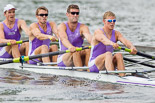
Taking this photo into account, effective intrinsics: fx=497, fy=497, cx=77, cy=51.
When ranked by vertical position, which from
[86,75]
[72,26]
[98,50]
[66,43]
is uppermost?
[72,26]

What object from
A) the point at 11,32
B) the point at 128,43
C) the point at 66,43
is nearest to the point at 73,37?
the point at 66,43

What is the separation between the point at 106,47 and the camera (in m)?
11.5

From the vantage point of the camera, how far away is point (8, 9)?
14.3 metres

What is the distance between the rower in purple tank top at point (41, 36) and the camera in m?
13.3

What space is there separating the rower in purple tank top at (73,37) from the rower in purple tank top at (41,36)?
2.49 feet

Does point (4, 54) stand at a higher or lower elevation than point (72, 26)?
lower

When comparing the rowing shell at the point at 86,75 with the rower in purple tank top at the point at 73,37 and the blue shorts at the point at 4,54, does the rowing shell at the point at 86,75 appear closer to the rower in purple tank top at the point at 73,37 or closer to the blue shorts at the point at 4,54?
the rower in purple tank top at the point at 73,37

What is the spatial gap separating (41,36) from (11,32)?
1575 millimetres

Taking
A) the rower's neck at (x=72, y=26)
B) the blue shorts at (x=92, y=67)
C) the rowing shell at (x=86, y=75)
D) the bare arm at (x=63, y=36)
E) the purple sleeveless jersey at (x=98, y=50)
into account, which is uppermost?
the rower's neck at (x=72, y=26)

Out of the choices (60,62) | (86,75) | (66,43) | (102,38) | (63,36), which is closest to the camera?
(102,38)

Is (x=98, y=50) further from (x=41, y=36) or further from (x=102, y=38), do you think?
(x=41, y=36)

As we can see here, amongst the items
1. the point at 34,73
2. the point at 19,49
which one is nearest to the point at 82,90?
the point at 34,73

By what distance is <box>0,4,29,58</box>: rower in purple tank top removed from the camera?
14.3 metres

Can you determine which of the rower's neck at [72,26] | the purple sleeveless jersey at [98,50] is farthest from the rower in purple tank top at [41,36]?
the purple sleeveless jersey at [98,50]
